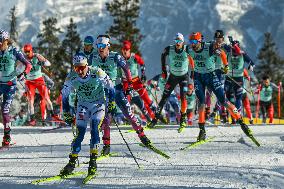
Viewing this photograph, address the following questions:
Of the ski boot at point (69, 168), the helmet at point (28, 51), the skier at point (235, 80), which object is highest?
the helmet at point (28, 51)

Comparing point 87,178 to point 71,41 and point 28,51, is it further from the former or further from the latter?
point 71,41

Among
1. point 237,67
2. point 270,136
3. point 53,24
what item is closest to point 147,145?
point 270,136

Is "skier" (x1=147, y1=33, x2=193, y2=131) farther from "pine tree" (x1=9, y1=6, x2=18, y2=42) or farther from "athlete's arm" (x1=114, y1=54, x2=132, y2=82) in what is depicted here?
"pine tree" (x1=9, y1=6, x2=18, y2=42)

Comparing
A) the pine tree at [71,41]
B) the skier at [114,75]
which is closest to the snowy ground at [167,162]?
the skier at [114,75]

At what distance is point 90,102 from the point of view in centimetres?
853

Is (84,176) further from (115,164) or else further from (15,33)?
(15,33)

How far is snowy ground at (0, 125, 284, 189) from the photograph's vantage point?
7.88m

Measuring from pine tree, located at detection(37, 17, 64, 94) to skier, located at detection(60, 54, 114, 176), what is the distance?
45753 millimetres

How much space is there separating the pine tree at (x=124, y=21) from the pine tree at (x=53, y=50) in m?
6.98

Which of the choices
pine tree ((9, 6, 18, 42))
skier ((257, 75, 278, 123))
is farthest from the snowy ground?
pine tree ((9, 6, 18, 42))

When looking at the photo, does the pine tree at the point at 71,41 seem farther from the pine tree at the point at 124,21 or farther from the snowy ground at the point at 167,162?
the snowy ground at the point at 167,162

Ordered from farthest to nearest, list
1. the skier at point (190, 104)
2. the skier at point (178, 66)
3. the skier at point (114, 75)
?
1. the skier at point (190, 104)
2. the skier at point (178, 66)
3. the skier at point (114, 75)

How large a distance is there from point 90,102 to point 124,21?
193ft

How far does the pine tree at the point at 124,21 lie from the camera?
6475 cm
